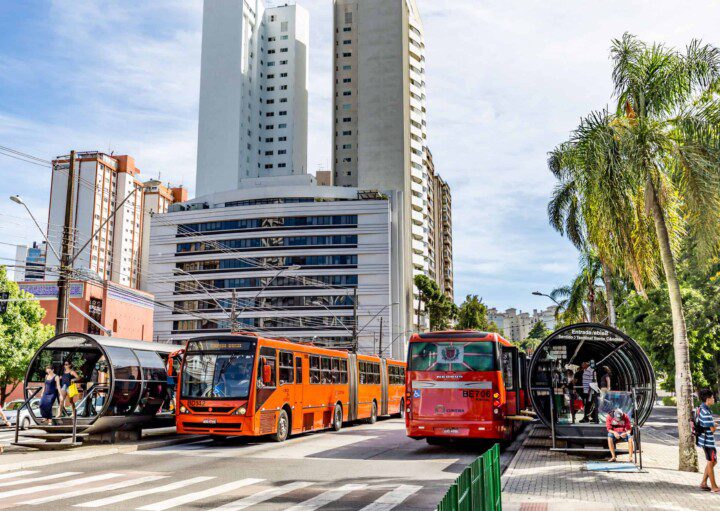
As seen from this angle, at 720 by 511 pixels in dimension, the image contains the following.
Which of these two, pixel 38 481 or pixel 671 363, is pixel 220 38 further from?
pixel 38 481

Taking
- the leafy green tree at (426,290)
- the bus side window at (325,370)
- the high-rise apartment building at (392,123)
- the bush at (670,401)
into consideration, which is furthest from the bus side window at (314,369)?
the high-rise apartment building at (392,123)

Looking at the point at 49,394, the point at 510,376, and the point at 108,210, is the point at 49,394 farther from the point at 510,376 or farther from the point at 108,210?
the point at 108,210

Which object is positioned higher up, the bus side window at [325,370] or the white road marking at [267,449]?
the bus side window at [325,370]

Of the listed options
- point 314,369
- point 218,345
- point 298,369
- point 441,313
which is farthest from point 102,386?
point 441,313

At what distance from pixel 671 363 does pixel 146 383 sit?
27.3 meters

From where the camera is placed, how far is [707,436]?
36.6 feet

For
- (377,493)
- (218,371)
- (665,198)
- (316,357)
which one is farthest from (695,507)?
(316,357)

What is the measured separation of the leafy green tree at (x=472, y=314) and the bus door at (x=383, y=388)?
54121 mm

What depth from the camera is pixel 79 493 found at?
11062 mm


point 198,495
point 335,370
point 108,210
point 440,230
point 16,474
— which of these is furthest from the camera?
point 440,230

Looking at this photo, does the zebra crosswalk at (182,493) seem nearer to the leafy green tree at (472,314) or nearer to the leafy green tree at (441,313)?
the leafy green tree at (472,314)

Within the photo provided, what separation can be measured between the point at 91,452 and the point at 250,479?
20.0ft

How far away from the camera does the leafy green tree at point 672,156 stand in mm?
14062

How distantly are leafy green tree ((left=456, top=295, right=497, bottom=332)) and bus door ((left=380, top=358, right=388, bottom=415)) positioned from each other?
54.1 m
